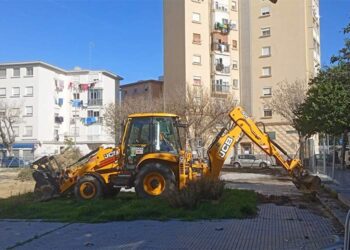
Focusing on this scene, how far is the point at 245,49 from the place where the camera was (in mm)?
64500

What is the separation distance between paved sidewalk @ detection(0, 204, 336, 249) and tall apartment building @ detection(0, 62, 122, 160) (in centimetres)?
5985

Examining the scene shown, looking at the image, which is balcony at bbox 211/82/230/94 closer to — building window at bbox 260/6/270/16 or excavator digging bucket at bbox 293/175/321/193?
building window at bbox 260/6/270/16

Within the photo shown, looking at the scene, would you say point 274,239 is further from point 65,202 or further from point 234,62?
point 234,62

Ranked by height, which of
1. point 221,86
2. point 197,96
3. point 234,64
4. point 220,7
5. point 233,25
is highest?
point 220,7

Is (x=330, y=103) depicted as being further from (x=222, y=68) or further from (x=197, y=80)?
(x=222, y=68)

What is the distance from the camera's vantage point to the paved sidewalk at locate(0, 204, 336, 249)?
8.87 metres

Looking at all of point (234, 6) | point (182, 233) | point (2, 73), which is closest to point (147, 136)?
point (182, 233)

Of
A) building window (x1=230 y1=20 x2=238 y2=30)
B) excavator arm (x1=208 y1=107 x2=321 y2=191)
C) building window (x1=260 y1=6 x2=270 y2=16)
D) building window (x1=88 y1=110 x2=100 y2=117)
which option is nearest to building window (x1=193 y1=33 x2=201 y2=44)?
building window (x1=230 y1=20 x2=238 y2=30)

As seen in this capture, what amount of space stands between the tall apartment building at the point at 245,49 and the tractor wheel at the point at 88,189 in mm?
43240

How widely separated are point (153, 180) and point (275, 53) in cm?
4863

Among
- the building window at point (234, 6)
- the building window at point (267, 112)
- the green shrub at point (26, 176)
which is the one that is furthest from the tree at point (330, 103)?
the building window at point (234, 6)

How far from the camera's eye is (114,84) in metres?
81.4

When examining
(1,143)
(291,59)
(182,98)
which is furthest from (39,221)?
(1,143)

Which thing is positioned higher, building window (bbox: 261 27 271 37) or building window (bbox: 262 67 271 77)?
building window (bbox: 261 27 271 37)
